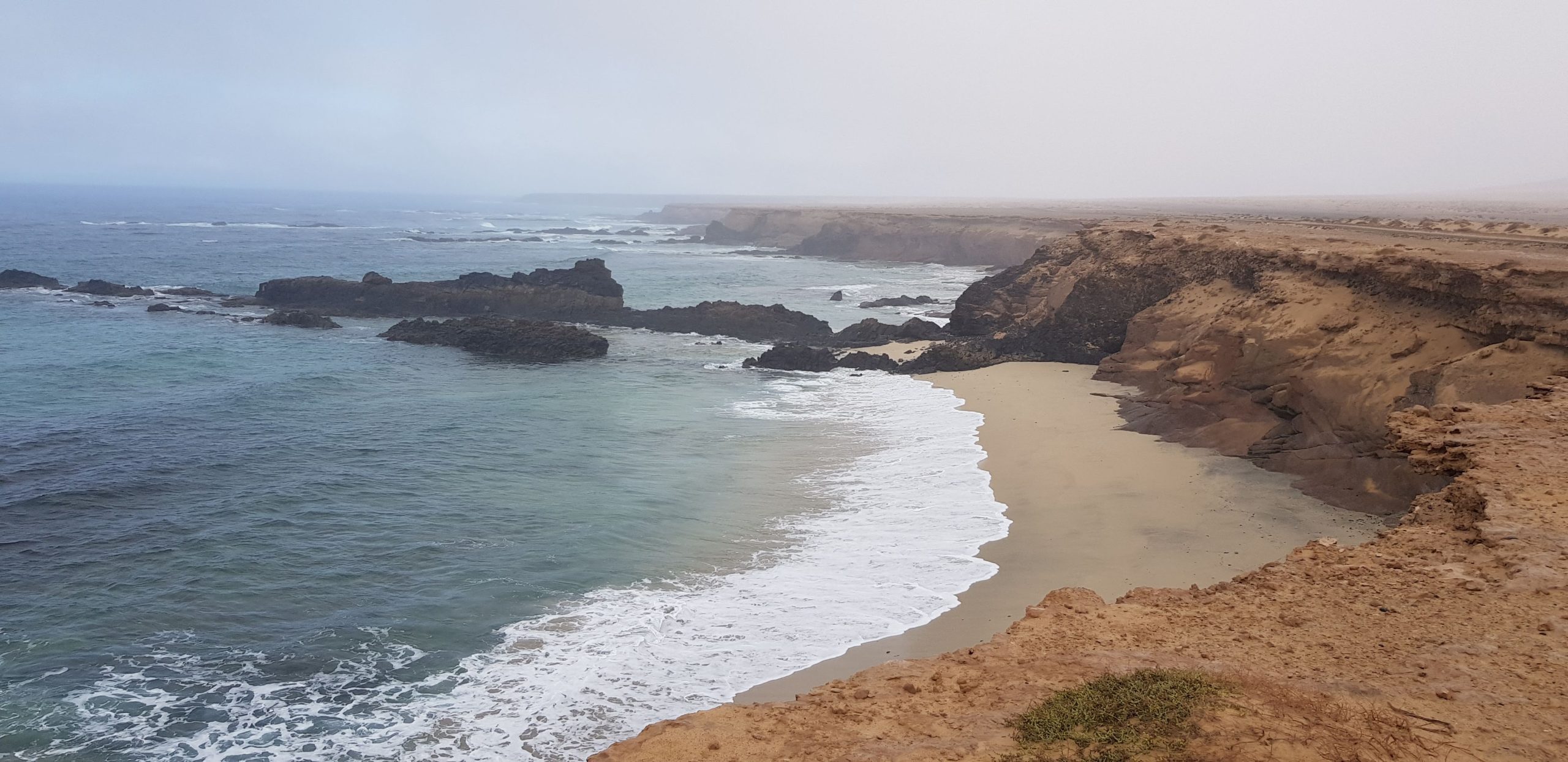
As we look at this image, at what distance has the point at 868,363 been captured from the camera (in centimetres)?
2820

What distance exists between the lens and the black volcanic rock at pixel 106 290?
41.2m

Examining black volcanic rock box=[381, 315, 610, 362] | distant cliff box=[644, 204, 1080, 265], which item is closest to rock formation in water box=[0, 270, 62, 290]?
black volcanic rock box=[381, 315, 610, 362]

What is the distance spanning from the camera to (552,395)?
2397cm

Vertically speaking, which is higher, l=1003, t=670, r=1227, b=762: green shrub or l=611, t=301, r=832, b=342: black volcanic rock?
l=1003, t=670, r=1227, b=762: green shrub

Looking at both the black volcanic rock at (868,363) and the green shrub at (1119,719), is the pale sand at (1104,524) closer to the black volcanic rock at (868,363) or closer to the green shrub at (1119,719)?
the green shrub at (1119,719)

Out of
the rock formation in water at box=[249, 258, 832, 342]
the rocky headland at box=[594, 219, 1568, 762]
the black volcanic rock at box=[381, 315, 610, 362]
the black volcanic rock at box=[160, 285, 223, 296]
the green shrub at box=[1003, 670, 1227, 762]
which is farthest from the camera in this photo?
the black volcanic rock at box=[160, 285, 223, 296]

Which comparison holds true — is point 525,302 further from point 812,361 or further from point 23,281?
point 23,281

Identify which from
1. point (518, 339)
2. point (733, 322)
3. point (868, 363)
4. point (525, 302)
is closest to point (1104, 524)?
point (868, 363)

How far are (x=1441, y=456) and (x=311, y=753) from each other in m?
10.6

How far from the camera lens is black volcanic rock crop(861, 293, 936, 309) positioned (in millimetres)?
44188

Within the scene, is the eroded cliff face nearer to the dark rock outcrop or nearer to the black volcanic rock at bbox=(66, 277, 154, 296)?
the dark rock outcrop

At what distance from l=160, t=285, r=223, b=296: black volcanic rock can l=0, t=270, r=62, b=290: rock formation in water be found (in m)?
4.64

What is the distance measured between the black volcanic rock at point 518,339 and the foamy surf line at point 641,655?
1686 cm

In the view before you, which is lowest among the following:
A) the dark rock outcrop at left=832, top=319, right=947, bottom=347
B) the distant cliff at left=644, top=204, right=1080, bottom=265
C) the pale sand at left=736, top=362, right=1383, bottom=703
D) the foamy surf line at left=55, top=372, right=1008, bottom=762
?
the foamy surf line at left=55, top=372, right=1008, bottom=762
